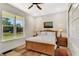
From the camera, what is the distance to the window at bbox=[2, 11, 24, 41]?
1.32 meters

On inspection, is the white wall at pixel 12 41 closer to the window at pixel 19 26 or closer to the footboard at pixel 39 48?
the window at pixel 19 26

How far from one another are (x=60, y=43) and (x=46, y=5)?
791 mm

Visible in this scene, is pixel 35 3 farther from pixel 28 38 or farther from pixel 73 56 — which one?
pixel 73 56

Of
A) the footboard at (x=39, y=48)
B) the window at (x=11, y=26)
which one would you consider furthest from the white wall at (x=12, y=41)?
the footboard at (x=39, y=48)

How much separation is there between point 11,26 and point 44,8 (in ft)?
2.22

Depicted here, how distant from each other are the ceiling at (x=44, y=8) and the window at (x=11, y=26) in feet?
0.63

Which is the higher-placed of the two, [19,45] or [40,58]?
[19,45]

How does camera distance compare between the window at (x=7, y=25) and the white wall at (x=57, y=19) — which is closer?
the window at (x=7, y=25)

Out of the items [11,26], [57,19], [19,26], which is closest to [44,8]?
[57,19]

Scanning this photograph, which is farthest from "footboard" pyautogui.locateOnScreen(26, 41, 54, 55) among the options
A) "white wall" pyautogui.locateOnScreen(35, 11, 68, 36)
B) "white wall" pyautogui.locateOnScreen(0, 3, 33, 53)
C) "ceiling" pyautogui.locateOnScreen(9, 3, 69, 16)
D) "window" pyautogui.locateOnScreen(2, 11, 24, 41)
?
"ceiling" pyautogui.locateOnScreen(9, 3, 69, 16)

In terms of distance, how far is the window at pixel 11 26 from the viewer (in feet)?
4.33

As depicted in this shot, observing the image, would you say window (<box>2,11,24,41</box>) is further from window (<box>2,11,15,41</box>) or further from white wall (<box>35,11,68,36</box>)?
white wall (<box>35,11,68,36</box>)

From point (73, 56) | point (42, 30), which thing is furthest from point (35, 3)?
point (73, 56)

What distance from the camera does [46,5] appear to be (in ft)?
4.57
